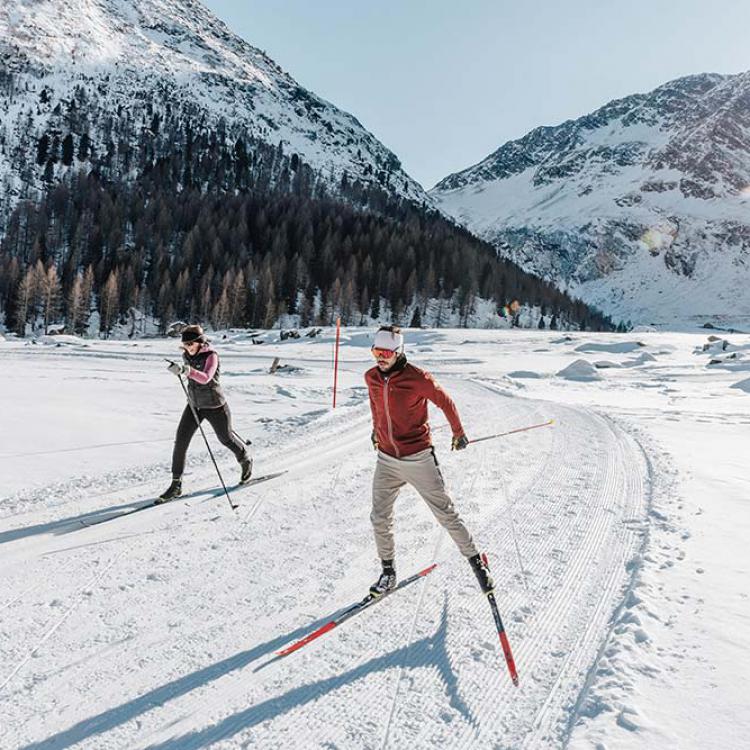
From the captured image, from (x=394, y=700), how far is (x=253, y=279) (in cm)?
8764

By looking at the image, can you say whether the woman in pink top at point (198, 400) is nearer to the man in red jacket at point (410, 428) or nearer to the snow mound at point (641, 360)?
the man in red jacket at point (410, 428)

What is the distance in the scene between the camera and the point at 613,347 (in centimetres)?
4903

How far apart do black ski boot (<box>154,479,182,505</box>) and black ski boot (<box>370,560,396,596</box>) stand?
369 cm

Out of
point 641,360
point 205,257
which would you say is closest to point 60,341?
point 641,360

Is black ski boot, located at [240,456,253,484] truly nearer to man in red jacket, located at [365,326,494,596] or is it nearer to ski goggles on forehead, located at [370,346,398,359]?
man in red jacket, located at [365,326,494,596]

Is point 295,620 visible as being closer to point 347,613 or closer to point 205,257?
point 347,613

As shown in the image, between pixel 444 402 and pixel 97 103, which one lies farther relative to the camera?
pixel 97 103

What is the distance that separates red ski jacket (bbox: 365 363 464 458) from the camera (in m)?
4.66

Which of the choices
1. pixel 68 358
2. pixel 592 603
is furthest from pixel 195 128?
pixel 592 603

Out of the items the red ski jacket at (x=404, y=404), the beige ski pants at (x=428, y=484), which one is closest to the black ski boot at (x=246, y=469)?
the beige ski pants at (x=428, y=484)

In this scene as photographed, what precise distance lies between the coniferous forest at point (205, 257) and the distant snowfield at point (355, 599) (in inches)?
2848

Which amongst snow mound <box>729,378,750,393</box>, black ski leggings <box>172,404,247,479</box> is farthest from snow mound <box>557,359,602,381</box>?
black ski leggings <box>172,404,247,479</box>

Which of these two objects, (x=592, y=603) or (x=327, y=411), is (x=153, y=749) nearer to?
(x=592, y=603)

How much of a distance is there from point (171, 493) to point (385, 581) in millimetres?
3894
